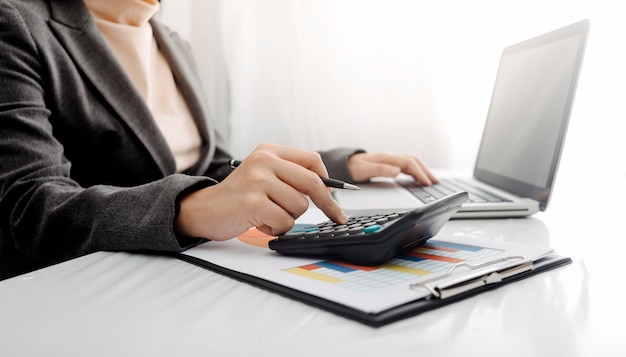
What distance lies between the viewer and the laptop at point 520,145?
0.78 m

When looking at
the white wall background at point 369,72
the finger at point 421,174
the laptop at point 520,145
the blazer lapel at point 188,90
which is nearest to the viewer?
the laptop at point 520,145

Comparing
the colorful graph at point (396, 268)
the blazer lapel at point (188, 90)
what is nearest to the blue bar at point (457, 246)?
the colorful graph at point (396, 268)

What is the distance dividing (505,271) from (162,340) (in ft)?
0.90

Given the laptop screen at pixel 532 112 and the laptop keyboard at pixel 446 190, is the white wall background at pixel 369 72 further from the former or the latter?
the laptop keyboard at pixel 446 190

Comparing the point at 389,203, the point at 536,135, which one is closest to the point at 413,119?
the point at 536,135

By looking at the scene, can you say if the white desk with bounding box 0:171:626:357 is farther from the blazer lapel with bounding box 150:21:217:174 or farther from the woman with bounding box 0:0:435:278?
the blazer lapel with bounding box 150:21:217:174

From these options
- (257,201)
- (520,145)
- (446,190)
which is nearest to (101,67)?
(257,201)

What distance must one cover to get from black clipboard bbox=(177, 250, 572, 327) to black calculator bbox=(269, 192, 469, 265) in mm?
66

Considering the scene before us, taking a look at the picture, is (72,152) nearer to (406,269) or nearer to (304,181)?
(304,181)

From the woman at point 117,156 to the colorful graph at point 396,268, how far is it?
90mm

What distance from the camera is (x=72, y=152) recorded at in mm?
866

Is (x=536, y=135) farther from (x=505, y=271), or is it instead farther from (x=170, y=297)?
(x=170, y=297)

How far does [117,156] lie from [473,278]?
657 mm

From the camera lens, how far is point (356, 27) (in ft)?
4.81
